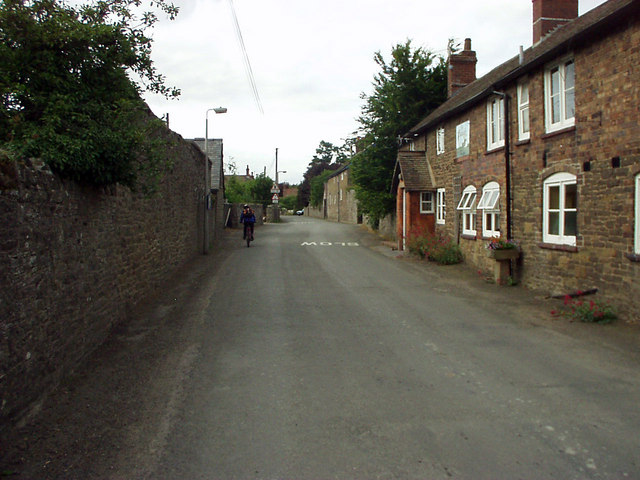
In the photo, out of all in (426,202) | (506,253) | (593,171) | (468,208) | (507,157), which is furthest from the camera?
(426,202)

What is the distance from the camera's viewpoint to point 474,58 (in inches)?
999

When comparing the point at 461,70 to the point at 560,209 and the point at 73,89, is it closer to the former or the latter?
the point at 560,209

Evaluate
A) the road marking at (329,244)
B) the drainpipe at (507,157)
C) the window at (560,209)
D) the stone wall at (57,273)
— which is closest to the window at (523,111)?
the drainpipe at (507,157)

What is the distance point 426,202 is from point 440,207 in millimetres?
1249

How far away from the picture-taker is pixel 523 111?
13227mm

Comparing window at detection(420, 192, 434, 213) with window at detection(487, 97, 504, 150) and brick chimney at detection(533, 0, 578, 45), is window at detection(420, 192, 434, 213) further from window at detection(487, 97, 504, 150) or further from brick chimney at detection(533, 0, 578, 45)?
brick chimney at detection(533, 0, 578, 45)

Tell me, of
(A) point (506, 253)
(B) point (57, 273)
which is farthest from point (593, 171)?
(B) point (57, 273)

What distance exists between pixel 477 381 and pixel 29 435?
14.9 ft

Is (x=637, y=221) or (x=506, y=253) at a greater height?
(x=637, y=221)

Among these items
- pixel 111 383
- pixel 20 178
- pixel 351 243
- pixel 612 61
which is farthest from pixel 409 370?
pixel 351 243

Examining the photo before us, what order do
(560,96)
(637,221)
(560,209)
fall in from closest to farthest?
1. (637,221)
2. (560,209)
3. (560,96)

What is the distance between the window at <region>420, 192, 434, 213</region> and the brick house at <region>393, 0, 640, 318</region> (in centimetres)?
372

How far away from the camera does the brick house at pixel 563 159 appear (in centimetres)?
920

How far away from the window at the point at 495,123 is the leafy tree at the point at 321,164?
239 feet
